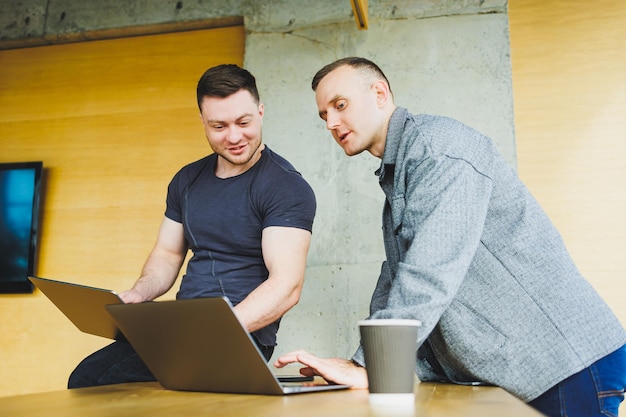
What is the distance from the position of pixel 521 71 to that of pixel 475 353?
1900mm

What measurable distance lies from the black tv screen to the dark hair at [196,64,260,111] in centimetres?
168

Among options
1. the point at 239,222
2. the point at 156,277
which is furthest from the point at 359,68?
the point at 156,277

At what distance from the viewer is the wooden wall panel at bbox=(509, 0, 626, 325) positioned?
97.0 inches

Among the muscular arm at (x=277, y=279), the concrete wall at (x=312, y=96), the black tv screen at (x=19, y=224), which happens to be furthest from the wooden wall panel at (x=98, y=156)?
the muscular arm at (x=277, y=279)

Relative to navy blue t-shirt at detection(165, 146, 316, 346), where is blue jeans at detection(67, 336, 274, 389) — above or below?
below

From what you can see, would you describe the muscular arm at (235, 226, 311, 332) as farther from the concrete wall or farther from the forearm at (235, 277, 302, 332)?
the concrete wall

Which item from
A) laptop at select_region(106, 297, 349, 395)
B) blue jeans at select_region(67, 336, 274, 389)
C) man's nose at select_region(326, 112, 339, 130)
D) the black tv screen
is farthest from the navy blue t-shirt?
the black tv screen

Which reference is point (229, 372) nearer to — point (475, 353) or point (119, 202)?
point (475, 353)

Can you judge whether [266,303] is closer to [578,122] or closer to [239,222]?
[239,222]

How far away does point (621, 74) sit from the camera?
101 inches

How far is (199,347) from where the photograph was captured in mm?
949

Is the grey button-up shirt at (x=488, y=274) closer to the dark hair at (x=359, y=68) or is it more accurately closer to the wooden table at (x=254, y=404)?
the wooden table at (x=254, y=404)

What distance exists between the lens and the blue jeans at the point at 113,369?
5.12 ft

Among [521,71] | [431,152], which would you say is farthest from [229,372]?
[521,71]
